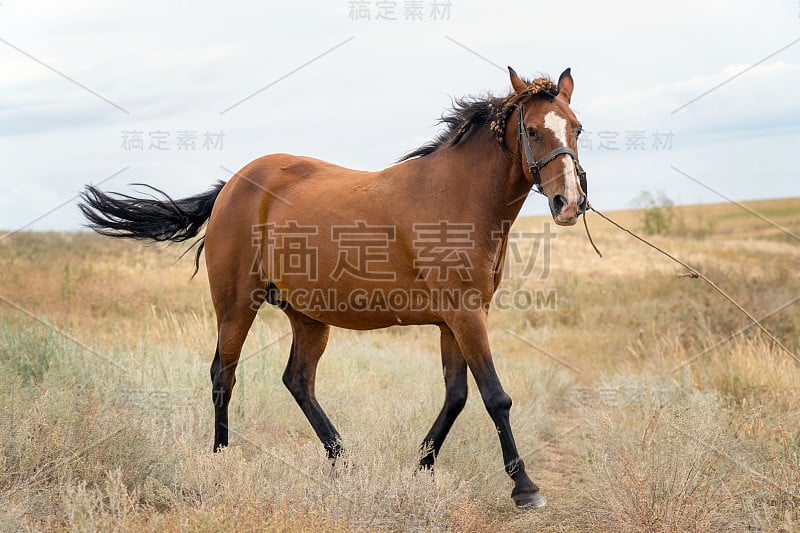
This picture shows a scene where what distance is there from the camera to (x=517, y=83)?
5301 millimetres

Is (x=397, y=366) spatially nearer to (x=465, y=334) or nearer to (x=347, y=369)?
(x=347, y=369)

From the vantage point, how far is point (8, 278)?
57.6 feet

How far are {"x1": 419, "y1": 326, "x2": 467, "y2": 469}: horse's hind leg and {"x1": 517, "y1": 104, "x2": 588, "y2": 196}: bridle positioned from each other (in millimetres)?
1401

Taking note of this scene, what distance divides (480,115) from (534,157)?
0.76 m

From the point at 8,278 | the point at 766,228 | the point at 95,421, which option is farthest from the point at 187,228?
the point at 766,228

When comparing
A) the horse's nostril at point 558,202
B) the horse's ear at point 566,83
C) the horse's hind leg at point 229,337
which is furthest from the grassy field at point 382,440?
the horse's ear at point 566,83

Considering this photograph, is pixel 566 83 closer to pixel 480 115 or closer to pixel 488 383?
pixel 480 115

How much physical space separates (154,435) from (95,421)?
439 mm

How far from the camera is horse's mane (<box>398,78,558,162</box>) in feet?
17.1

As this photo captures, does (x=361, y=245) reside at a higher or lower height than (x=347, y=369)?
higher

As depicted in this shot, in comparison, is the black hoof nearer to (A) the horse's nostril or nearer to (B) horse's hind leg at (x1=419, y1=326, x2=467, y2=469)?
(B) horse's hind leg at (x1=419, y1=326, x2=467, y2=469)

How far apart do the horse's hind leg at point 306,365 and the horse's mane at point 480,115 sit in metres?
1.79

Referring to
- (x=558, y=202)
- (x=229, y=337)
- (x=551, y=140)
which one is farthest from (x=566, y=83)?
(x=229, y=337)

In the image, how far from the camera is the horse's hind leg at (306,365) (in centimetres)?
652
